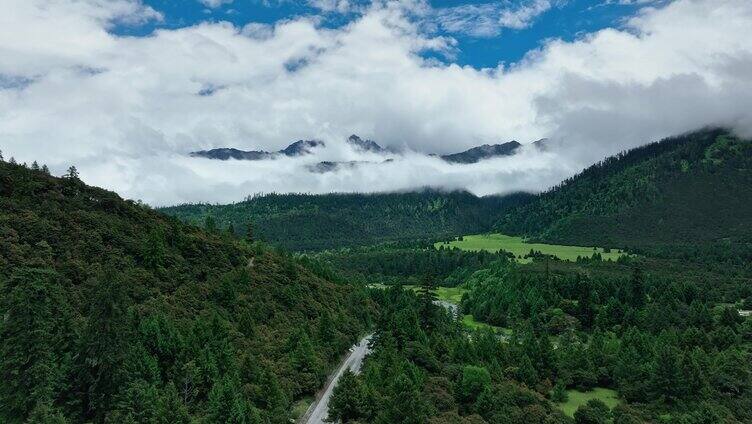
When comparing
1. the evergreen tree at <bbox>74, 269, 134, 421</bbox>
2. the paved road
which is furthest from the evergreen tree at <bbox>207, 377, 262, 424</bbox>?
the paved road

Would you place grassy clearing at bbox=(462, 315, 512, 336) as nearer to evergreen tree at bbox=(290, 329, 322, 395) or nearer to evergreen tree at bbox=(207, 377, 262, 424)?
evergreen tree at bbox=(290, 329, 322, 395)

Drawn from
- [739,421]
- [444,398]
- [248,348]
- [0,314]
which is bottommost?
[739,421]

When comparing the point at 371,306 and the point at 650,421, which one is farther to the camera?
the point at 371,306

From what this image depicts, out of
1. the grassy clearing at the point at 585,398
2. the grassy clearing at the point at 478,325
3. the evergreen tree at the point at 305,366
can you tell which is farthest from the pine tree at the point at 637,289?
the evergreen tree at the point at 305,366

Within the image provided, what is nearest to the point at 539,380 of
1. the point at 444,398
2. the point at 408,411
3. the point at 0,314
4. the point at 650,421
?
the point at 650,421

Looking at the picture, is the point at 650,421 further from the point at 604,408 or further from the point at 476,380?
the point at 476,380

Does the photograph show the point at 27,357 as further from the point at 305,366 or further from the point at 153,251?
the point at 153,251
